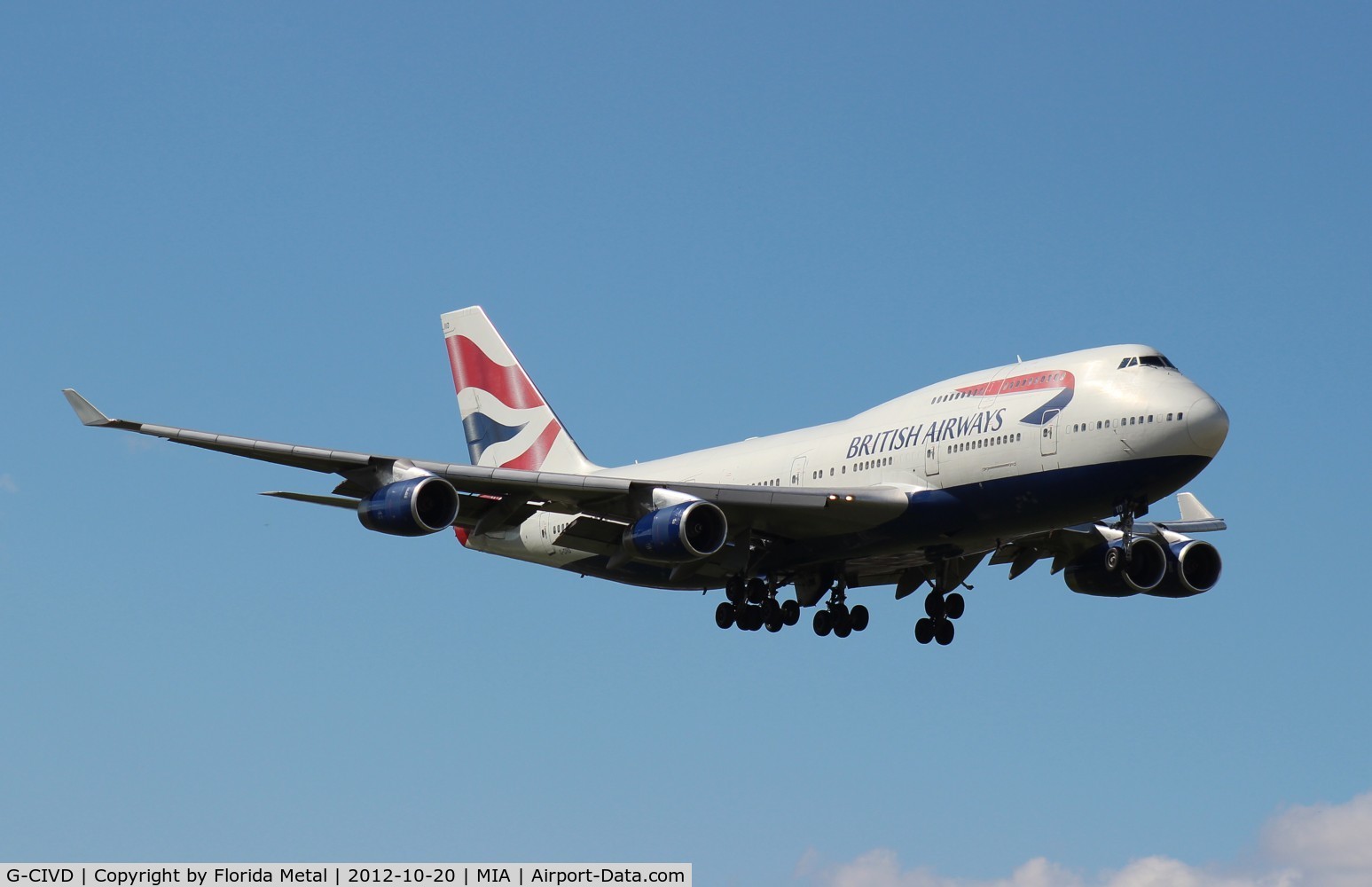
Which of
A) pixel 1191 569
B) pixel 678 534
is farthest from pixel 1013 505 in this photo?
pixel 1191 569

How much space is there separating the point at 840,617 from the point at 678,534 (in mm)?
7931

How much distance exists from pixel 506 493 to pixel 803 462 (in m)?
7.41

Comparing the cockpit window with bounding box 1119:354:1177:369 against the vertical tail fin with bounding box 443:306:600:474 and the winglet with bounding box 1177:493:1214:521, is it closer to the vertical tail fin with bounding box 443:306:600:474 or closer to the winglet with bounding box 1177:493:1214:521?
the winglet with bounding box 1177:493:1214:521

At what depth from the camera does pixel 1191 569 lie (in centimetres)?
4669

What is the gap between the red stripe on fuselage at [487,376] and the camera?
55.6 metres

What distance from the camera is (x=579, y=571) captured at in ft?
161

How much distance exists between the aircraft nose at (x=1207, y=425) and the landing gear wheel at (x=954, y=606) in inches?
390

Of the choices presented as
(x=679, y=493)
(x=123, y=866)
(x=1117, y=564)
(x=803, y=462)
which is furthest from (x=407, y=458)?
(x=1117, y=564)

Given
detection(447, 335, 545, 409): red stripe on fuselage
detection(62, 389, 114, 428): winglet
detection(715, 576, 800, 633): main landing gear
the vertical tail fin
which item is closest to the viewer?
detection(62, 389, 114, 428): winglet

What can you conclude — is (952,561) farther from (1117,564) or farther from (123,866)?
(123,866)

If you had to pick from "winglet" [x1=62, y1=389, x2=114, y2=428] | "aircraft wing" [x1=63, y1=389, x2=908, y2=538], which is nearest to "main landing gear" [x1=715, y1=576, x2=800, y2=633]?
"aircraft wing" [x1=63, y1=389, x2=908, y2=538]

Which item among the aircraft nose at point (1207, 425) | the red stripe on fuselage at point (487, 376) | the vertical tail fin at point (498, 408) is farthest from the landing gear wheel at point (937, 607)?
the red stripe on fuselage at point (487, 376)

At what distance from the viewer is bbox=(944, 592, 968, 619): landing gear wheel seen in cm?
4650

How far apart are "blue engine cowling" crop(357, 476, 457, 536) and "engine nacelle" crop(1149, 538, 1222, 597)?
1853 cm
